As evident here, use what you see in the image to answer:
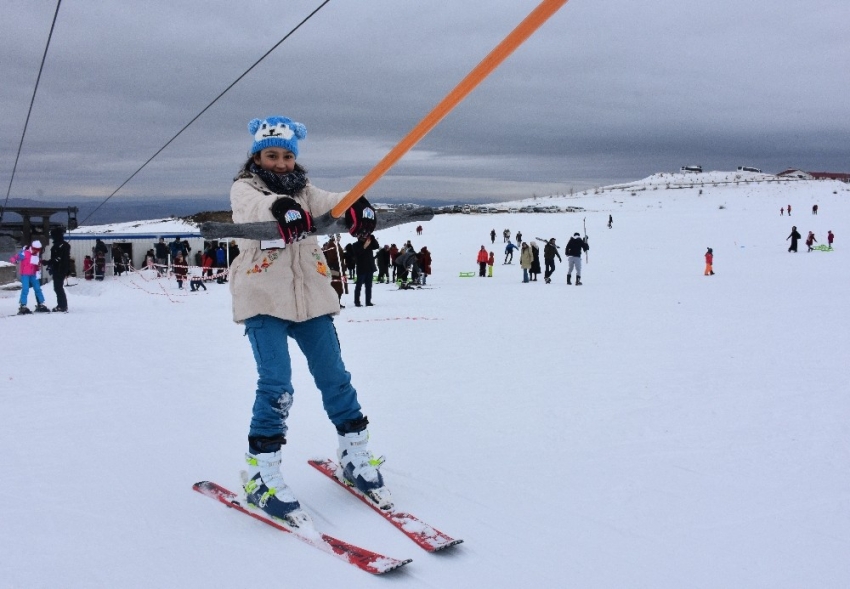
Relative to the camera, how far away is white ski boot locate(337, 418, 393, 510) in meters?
3.36

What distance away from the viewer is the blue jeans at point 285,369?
3176 millimetres

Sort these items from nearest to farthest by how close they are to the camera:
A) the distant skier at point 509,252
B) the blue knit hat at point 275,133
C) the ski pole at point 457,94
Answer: the ski pole at point 457,94 → the blue knit hat at point 275,133 → the distant skier at point 509,252

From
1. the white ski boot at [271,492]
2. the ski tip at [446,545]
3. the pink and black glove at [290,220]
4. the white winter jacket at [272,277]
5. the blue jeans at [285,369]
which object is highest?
the pink and black glove at [290,220]

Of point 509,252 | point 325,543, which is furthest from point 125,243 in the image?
point 325,543

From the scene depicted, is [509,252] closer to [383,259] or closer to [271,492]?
[383,259]

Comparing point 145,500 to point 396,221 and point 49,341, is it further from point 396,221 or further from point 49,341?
point 49,341

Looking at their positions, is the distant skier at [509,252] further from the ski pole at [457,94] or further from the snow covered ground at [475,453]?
the ski pole at [457,94]

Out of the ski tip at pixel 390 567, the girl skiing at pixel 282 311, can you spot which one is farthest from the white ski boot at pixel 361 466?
the ski tip at pixel 390 567

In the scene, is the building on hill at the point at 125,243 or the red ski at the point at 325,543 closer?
the red ski at the point at 325,543

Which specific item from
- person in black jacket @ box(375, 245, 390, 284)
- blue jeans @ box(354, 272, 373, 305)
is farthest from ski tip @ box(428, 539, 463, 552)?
person in black jacket @ box(375, 245, 390, 284)

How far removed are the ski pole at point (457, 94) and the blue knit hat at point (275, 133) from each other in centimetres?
57

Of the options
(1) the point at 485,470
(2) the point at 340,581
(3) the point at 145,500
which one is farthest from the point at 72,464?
Result: (1) the point at 485,470

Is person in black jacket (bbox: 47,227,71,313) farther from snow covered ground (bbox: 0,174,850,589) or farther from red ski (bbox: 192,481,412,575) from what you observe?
red ski (bbox: 192,481,412,575)

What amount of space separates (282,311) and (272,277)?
178mm
